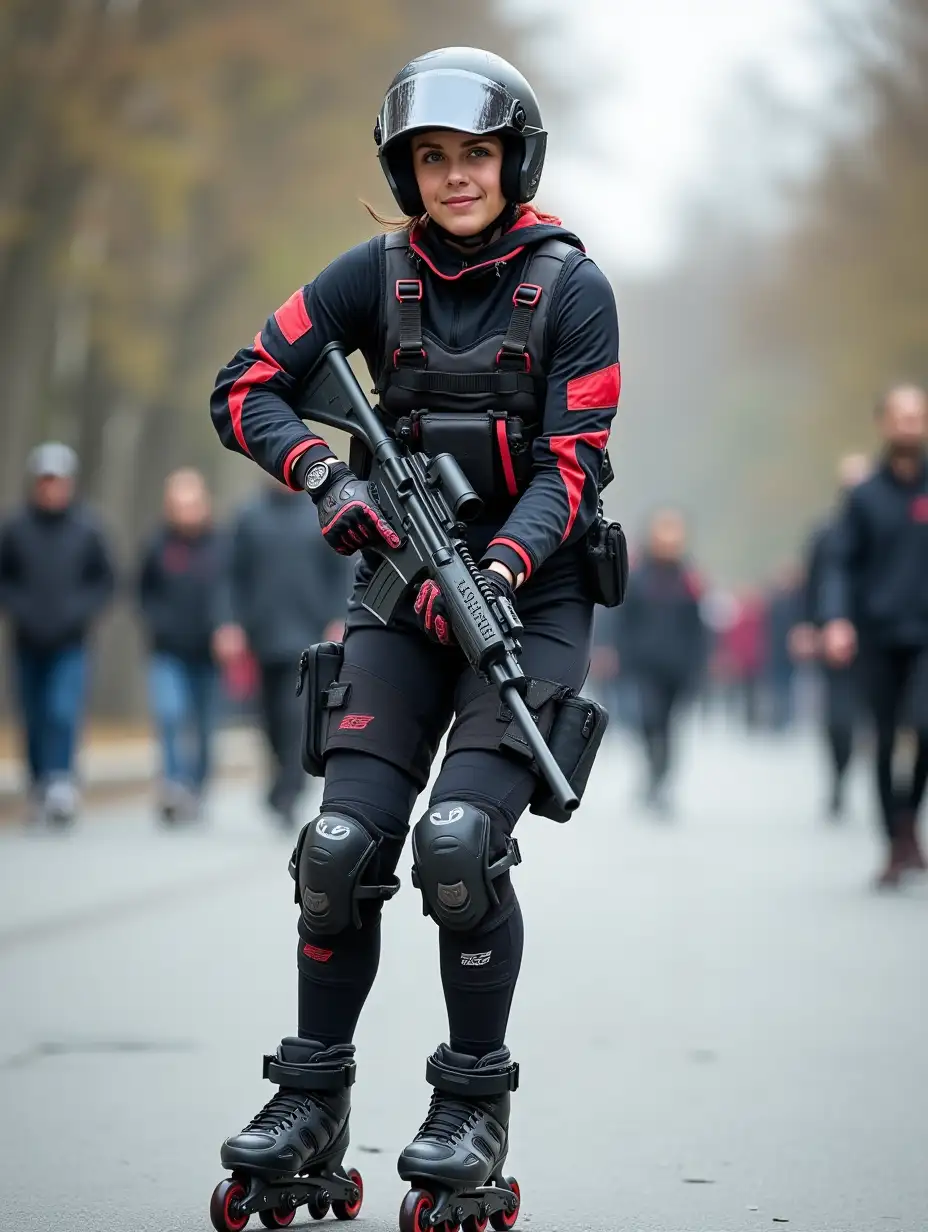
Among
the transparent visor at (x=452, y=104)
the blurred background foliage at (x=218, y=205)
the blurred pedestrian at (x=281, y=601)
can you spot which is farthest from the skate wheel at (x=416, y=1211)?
the blurred background foliage at (x=218, y=205)

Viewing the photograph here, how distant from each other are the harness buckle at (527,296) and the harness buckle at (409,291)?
7.2 inches

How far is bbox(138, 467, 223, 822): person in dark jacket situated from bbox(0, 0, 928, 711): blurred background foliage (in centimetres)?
496

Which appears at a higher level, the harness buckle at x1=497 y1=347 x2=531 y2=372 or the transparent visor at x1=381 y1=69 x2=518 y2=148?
the transparent visor at x1=381 y1=69 x2=518 y2=148

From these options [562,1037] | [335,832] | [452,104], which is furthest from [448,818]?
[562,1037]

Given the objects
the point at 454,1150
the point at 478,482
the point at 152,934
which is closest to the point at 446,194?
the point at 478,482

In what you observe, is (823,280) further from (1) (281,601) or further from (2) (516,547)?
(2) (516,547)

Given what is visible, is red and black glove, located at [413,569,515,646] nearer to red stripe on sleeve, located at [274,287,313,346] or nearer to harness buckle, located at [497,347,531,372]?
harness buckle, located at [497,347,531,372]

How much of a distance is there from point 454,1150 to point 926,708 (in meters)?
6.28

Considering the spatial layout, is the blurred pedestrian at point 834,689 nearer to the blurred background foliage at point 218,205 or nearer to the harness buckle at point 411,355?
the blurred background foliage at point 218,205

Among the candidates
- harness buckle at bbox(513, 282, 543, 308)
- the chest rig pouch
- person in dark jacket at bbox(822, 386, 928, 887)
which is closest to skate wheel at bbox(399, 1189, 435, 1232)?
A: the chest rig pouch

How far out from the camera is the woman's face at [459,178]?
182 inches

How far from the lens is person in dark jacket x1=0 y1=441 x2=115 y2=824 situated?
14.0 m

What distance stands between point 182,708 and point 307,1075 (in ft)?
34.3

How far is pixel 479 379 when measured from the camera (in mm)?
4613
